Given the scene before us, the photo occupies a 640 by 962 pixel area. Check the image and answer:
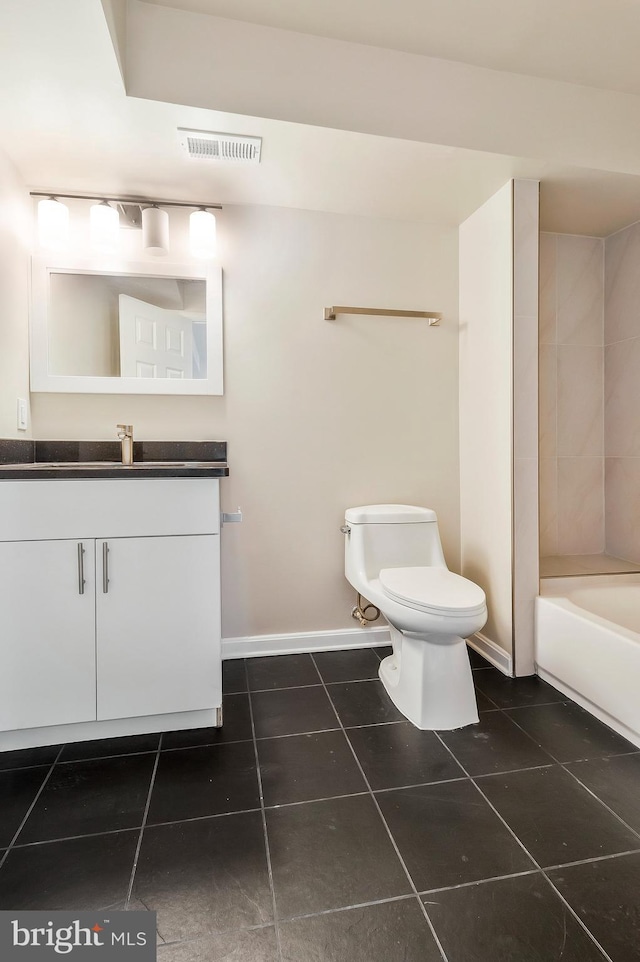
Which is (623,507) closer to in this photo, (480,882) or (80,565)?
(480,882)

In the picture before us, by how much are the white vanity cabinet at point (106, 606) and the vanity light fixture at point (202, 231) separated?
43.2 inches

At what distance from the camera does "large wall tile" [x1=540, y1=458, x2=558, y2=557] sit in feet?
8.03

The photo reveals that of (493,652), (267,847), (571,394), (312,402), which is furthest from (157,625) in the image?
(571,394)

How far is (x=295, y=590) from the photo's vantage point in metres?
2.23

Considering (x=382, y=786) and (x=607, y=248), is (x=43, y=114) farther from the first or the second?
(x=607, y=248)

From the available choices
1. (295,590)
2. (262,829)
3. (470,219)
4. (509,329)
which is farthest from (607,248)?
(262,829)

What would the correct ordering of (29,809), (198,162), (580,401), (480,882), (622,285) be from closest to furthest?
(480,882), (29,809), (198,162), (622,285), (580,401)

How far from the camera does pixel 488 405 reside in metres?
2.11

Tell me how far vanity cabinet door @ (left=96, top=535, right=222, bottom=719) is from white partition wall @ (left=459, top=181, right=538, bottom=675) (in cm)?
119

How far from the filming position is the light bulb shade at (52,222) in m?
1.91

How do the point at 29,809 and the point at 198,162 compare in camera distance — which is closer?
the point at 29,809

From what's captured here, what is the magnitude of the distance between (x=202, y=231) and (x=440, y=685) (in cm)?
199
